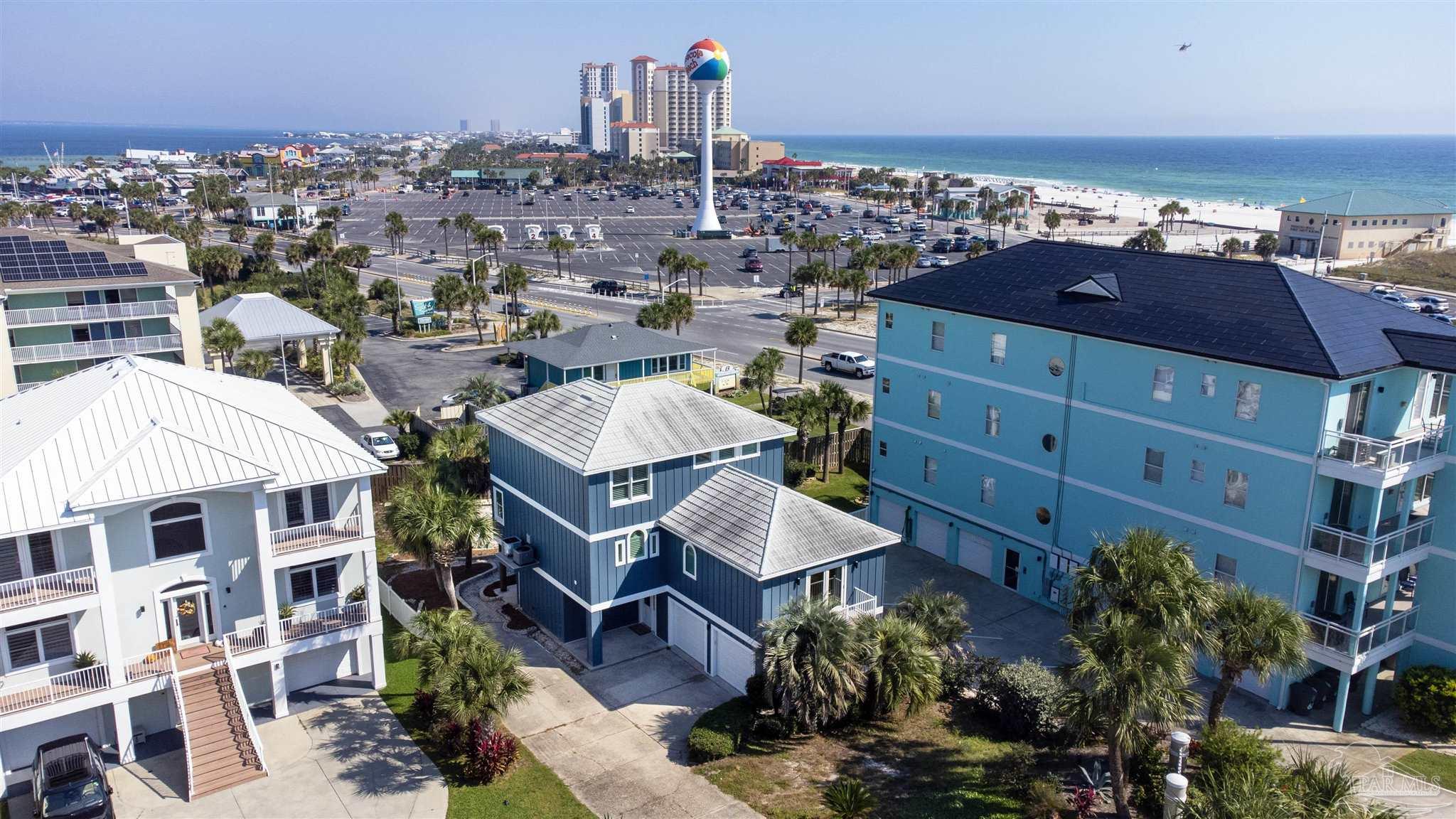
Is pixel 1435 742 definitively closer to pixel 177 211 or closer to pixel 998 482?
pixel 998 482

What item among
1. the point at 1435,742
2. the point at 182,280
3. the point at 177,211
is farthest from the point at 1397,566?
the point at 177,211

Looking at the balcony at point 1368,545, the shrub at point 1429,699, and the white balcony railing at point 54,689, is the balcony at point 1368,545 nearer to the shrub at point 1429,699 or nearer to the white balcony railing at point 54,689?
the shrub at point 1429,699

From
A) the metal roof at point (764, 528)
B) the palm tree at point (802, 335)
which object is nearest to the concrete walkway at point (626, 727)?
the metal roof at point (764, 528)

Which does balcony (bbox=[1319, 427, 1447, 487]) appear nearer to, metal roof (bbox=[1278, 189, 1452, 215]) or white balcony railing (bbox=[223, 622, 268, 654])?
white balcony railing (bbox=[223, 622, 268, 654])

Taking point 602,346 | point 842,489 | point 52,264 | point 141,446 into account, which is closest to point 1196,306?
point 842,489

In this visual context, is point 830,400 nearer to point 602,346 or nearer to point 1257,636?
point 602,346

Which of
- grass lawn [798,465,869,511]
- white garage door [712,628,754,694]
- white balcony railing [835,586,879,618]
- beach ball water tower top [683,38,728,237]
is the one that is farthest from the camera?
beach ball water tower top [683,38,728,237]

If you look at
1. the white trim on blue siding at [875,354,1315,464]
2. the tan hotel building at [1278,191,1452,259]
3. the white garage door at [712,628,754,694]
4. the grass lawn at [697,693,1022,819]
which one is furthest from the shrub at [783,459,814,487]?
the tan hotel building at [1278,191,1452,259]
